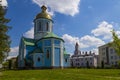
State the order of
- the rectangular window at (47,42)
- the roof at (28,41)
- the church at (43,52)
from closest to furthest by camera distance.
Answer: the church at (43,52) < the rectangular window at (47,42) < the roof at (28,41)

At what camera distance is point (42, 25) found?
185 ft

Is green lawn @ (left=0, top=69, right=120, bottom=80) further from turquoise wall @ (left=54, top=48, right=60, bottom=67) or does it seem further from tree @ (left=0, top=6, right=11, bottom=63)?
turquoise wall @ (left=54, top=48, right=60, bottom=67)

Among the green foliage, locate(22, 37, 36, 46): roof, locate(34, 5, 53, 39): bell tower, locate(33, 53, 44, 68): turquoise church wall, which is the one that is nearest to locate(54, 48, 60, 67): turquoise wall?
locate(33, 53, 44, 68): turquoise church wall

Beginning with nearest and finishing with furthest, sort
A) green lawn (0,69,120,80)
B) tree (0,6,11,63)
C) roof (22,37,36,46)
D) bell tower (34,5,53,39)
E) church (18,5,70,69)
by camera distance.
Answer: green lawn (0,69,120,80) < tree (0,6,11,63) < church (18,5,70,69) < roof (22,37,36,46) < bell tower (34,5,53,39)

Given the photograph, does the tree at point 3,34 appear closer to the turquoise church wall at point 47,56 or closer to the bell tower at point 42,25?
the turquoise church wall at point 47,56

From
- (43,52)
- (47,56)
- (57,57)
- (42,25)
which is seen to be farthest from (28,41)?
(57,57)

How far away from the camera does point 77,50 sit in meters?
154

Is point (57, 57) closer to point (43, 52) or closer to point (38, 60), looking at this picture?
point (43, 52)

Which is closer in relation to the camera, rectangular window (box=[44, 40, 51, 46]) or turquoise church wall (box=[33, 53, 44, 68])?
turquoise church wall (box=[33, 53, 44, 68])

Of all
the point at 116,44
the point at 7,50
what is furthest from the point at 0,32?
the point at 116,44

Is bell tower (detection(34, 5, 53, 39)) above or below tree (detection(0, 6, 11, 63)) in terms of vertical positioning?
above

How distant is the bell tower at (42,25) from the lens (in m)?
56.5

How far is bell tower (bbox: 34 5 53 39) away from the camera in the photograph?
56.5m

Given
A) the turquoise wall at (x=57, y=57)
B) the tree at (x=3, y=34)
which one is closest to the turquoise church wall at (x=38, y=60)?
the turquoise wall at (x=57, y=57)
